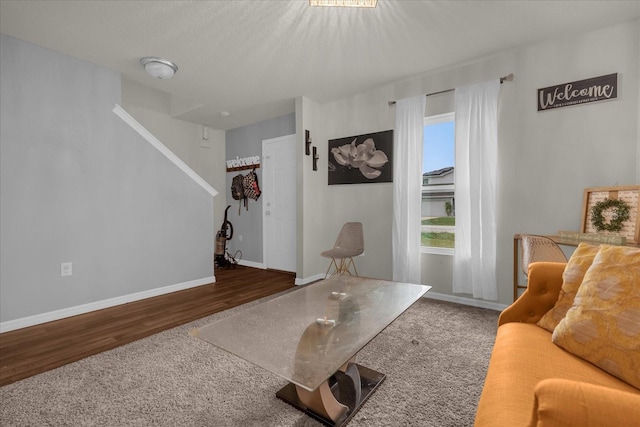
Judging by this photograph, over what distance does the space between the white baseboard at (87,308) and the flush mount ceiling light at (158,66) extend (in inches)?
100

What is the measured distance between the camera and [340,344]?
4.39 feet

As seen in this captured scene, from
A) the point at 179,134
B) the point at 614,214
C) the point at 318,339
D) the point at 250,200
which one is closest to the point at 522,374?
the point at 318,339

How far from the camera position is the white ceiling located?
2.27 m

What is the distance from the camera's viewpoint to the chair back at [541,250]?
2250 millimetres

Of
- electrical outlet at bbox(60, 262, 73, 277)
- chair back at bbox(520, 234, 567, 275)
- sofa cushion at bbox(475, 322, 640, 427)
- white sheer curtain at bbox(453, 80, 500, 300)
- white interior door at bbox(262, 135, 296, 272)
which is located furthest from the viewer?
white interior door at bbox(262, 135, 296, 272)

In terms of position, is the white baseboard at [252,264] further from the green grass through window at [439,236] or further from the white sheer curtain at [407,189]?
the green grass through window at [439,236]

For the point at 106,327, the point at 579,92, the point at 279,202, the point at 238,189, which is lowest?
the point at 106,327

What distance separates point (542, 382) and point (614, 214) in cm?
267

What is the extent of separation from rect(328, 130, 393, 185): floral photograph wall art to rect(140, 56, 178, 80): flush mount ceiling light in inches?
88.0

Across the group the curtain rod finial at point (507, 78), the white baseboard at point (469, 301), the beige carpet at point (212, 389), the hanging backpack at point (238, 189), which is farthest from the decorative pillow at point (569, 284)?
the hanging backpack at point (238, 189)

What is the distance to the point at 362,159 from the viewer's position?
3.98m

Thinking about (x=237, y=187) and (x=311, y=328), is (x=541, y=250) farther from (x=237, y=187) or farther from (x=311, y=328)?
(x=237, y=187)

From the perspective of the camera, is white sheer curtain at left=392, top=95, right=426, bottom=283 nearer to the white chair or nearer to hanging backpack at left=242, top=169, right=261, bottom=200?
the white chair

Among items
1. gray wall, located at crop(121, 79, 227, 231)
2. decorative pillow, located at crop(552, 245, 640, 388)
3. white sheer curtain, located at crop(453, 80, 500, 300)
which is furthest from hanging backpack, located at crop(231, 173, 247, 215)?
decorative pillow, located at crop(552, 245, 640, 388)
